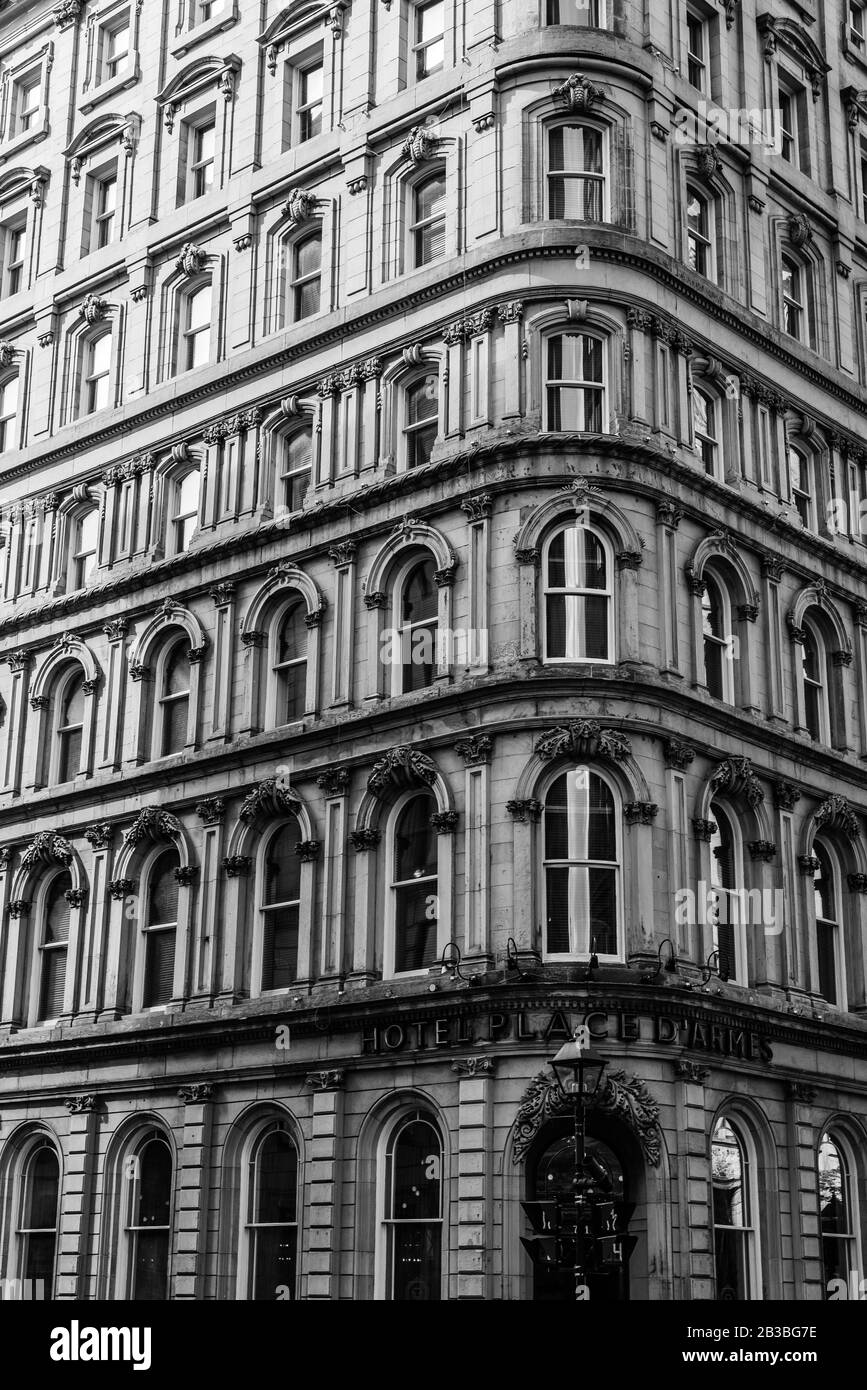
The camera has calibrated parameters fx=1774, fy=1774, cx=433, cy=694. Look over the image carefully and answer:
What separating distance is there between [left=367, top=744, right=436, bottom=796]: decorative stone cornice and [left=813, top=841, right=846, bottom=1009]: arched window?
824 centimetres

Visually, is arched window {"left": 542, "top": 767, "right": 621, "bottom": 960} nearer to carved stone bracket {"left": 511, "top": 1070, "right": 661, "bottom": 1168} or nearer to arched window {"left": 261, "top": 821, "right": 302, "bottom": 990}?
carved stone bracket {"left": 511, "top": 1070, "right": 661, "bottom": 1168}

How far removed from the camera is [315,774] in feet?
109

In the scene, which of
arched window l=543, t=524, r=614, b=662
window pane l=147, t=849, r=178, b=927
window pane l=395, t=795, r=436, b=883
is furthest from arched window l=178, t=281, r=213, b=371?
window pane l=395, t=795, r=436, b=883

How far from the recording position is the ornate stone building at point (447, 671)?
1155 inches

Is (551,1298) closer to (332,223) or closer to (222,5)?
(332,223)

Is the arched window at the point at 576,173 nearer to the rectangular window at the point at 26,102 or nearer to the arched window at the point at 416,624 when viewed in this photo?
the arched window at the point at 416,624

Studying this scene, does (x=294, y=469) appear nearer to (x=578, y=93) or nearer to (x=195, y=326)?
(x=195, y=326)

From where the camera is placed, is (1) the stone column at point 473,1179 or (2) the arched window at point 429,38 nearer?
(1) the stone column at point 473,1179

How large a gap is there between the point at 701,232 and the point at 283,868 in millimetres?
15262

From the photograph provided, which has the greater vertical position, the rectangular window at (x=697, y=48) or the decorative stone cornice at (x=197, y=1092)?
the rectangular window at (x=697, y=48)

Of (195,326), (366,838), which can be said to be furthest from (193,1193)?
(195,326)

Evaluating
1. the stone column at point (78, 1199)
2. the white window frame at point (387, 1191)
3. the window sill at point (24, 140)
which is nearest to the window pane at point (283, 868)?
the white window frame at point (387, 1191)

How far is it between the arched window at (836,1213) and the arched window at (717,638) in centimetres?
845

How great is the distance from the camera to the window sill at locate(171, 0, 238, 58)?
41.4 m
